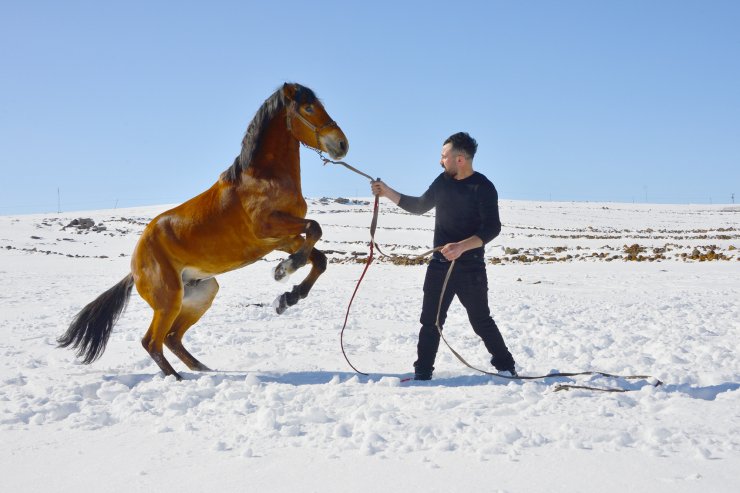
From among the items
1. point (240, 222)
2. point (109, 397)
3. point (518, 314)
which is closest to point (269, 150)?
point (240, 222)

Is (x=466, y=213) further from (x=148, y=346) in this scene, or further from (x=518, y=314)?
(x=518, y=314)

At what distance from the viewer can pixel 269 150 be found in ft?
16.4

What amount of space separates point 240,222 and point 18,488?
2.65m

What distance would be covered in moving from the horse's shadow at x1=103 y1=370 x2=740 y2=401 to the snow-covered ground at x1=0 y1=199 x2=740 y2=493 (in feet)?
0.08

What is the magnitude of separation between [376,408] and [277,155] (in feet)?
7.59

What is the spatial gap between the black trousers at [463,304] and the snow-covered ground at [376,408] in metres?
0.23

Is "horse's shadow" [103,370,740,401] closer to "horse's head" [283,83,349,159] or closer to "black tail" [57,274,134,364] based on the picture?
"black tail" [57,274,134,364]

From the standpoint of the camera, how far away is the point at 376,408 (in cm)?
364

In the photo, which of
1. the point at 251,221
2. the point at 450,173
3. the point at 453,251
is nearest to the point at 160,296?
the point at 251,221

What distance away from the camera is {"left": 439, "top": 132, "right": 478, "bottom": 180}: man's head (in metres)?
4.59

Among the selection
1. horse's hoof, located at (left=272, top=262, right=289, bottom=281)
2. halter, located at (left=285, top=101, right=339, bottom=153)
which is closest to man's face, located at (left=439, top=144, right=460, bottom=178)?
halter, located at (left=285, top=101, right=339, bottom=153)

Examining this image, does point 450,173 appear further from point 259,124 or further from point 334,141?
point 259,124

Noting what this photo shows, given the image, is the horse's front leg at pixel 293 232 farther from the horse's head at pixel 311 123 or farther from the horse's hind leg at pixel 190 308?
the horse's hind leg at pixel 190 308

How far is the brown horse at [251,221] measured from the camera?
4.82 meters
